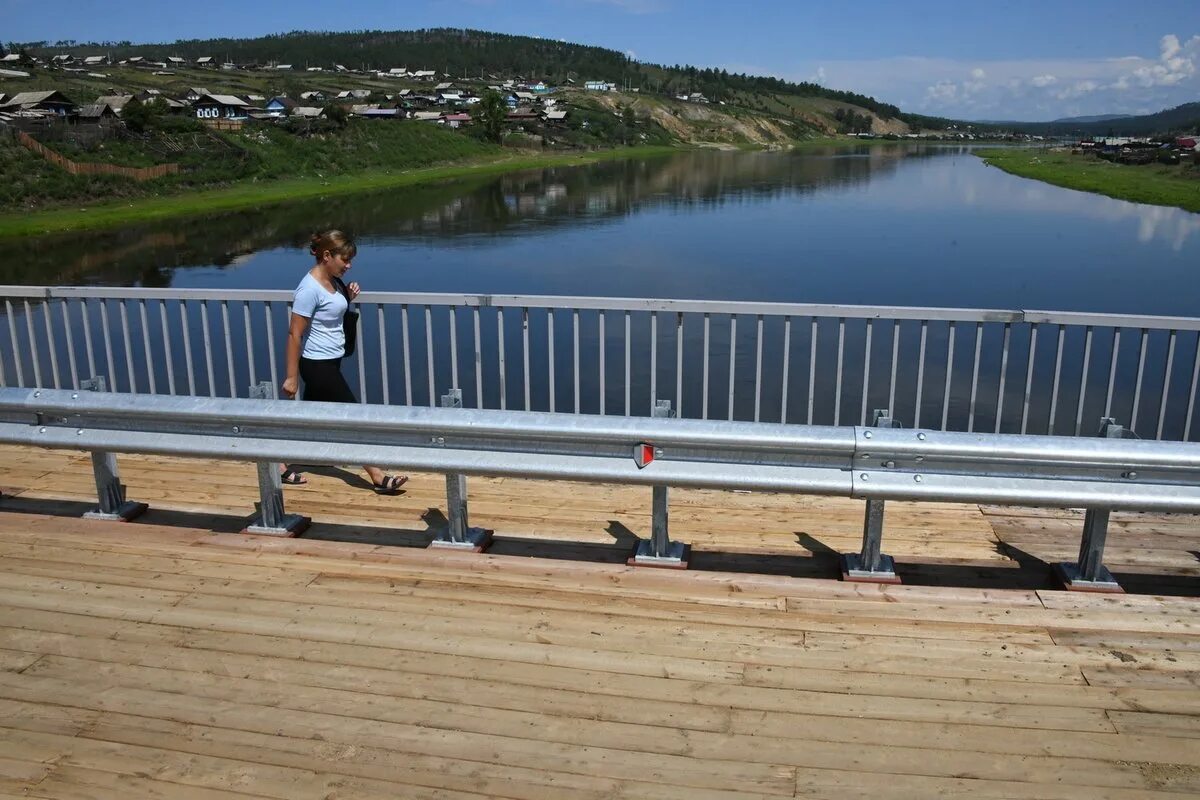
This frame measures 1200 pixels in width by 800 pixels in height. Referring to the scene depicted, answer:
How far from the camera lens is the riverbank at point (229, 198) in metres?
43.4

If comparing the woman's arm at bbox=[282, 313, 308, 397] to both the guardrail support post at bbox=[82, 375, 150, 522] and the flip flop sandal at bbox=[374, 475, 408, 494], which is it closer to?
the flip flop sandal at bbox=[374, 475, 408, 494]

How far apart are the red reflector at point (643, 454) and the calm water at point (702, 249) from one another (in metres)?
20.8

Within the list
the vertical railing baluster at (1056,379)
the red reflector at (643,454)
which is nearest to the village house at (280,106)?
the vertical railing baluster at (1056,379)

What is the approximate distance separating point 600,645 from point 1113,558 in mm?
2745

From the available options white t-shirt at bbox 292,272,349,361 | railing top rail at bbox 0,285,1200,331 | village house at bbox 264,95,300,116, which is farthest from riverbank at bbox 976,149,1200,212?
village house at bbox 264,95,300,116

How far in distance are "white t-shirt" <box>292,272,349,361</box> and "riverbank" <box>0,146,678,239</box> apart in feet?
131

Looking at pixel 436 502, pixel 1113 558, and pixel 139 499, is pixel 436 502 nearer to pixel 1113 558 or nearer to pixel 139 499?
pixel 139 499

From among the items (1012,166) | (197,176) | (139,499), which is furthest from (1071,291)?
(1012,166)

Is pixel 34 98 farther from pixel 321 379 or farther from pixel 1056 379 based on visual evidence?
pixel 1056 379

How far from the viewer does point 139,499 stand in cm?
607

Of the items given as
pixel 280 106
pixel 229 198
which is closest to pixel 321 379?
pixel 229 198

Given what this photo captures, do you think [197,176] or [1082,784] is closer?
[1082,784]

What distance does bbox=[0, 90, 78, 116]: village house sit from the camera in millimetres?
75875

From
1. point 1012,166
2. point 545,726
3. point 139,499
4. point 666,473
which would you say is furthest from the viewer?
point 1012,166
